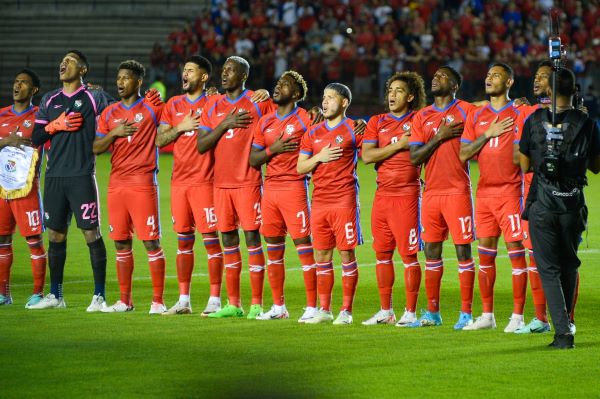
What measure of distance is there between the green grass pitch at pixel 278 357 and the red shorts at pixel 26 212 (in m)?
0.73

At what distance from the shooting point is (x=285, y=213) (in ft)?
37.9

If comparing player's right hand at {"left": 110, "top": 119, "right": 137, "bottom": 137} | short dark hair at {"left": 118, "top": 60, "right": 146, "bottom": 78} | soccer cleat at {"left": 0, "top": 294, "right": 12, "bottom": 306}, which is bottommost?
→ soccer cleat at {"left": 0, "top": 294, "right": 12, "bottom": 306}

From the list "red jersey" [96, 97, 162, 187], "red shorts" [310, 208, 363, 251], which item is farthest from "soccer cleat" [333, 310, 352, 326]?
"red jersey" [96, 97, 162, 187]

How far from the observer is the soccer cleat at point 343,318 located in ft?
36.8

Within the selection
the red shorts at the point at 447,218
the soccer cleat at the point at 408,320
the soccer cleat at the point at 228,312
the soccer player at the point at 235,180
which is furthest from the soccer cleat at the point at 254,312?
the red shorts at the point at 447,218

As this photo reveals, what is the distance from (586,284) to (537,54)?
19227 mm

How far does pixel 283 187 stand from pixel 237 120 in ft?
2.42

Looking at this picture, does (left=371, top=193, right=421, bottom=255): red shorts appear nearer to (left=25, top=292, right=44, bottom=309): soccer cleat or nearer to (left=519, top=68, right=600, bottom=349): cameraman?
(left=519, top=68, right=600, bottom=349): cameraman

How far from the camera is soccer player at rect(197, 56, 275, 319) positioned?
11.8 m

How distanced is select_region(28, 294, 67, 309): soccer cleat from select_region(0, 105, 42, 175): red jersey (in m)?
1.30

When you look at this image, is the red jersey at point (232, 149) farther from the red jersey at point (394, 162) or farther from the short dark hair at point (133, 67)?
the red jersey at point (394, 162)

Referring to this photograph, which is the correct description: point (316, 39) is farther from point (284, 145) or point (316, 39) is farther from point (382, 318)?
point (382, 318)

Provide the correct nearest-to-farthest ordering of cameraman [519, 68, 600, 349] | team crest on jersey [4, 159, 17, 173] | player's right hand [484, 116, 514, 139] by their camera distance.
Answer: cameraman [519, 68, 600, 349] < player's right hand [484, 116, 514, 139] < team crest on jersey [4, 159, 17, 173]

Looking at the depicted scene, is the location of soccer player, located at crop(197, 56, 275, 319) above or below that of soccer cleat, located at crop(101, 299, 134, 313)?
above
